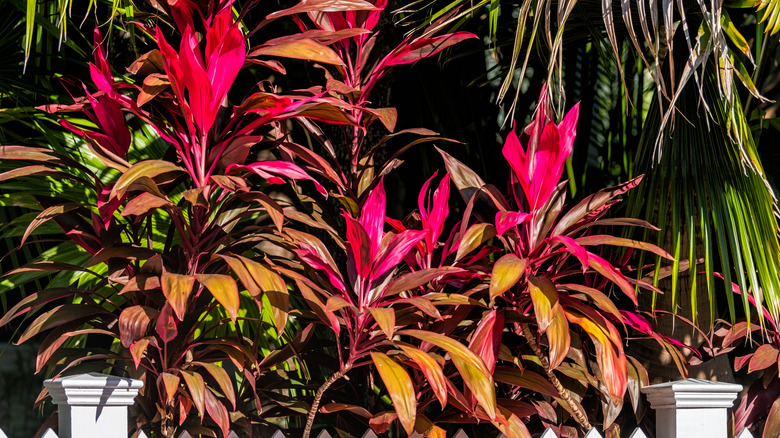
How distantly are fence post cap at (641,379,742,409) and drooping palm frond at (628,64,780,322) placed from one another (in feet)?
0.62

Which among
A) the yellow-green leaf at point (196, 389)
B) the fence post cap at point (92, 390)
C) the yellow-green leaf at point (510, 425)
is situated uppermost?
the fence post cap at point (92, 390)

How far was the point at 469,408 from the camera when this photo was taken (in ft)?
4.75

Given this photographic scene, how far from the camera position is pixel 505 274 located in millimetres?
1383

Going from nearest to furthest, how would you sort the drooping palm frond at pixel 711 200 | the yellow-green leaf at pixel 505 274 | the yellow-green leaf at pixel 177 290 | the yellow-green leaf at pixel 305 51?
the yellow-green leaf at pixel 177 290 → the yellow-green leaf at pixel 505 274 → the yellow-green leaf at pixel 305 51 → the drooping palm frond at pixel 711 200

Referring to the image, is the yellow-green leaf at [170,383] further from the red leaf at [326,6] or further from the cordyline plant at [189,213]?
the red leaf at [326,6]

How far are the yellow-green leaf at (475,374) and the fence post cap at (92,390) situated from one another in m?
0.53

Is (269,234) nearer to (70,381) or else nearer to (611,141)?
(70,381)

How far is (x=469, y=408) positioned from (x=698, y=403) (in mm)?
450

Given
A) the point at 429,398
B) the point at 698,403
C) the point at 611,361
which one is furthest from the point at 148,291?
the point at 698,403

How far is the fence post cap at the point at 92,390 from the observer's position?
49.6 inches

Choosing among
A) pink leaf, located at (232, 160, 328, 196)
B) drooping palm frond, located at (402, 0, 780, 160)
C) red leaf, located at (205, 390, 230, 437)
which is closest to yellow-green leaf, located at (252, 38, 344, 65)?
pink leaf, located at (232, 160, 328, 196)

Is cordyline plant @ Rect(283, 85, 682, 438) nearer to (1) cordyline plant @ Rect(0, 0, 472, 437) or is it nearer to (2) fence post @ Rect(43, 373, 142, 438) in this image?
(1) cordyline plant @ Rect(0, 0, 472, 437)

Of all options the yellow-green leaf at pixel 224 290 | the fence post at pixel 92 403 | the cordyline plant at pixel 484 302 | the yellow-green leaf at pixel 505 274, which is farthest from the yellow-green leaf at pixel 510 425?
the fence post at pixel 92 403

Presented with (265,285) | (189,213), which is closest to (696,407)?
(265,285)
